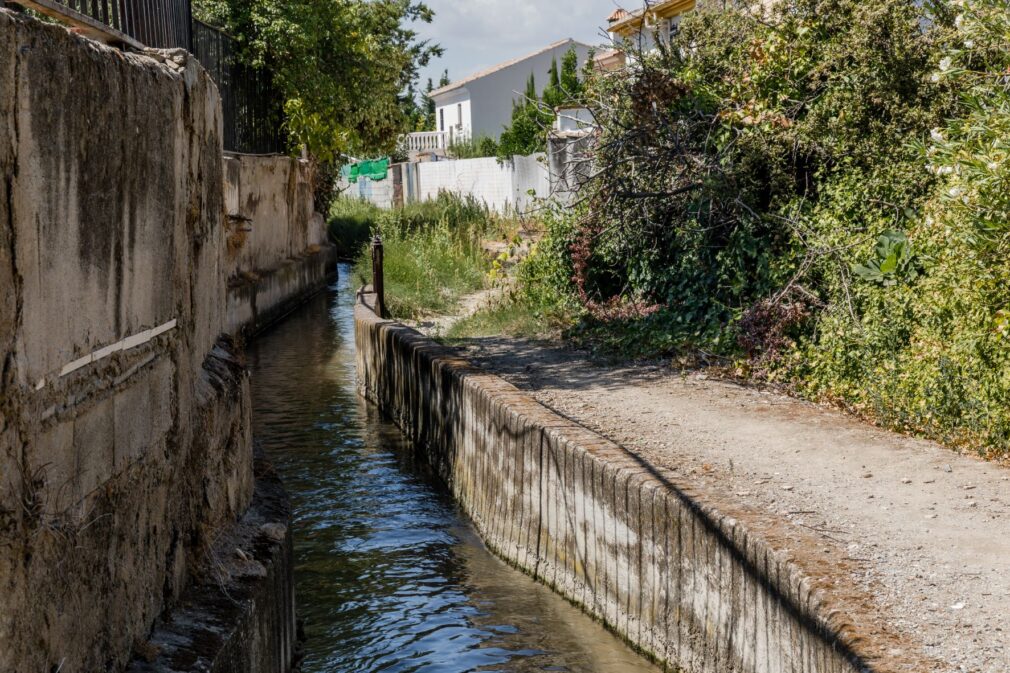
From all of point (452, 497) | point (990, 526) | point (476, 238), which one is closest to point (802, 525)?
point (990, 526)

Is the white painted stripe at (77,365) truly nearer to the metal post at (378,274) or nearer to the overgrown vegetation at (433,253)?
the metal post at (378,274)

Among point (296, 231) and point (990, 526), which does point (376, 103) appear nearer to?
point (296, 231)

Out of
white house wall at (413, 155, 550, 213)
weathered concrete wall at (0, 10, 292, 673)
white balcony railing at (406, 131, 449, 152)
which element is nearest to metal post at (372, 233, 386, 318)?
white house wall at (413, 155, 550, 213)

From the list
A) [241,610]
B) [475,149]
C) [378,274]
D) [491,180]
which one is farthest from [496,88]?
[241,610]

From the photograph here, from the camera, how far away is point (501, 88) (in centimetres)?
5678

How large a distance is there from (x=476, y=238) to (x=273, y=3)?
19.3 feet

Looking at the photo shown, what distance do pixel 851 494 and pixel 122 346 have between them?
3.96 meters

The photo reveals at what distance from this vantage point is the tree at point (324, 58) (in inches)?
822

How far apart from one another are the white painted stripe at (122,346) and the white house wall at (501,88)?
5182cm

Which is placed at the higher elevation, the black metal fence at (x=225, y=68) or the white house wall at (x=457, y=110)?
the white house wall at (x=457, y=110)

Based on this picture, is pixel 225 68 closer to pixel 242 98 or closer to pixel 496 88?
pixel 242 98

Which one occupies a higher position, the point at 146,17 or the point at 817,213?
the point at 146,17

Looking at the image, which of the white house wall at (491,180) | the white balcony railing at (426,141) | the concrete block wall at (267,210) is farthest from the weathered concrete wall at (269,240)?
the white balcony railing at (426,141)

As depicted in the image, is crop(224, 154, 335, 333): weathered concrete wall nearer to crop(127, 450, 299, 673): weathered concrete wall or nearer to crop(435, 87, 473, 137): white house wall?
crop(127, 450, 299, 673): weathered concrete wall
